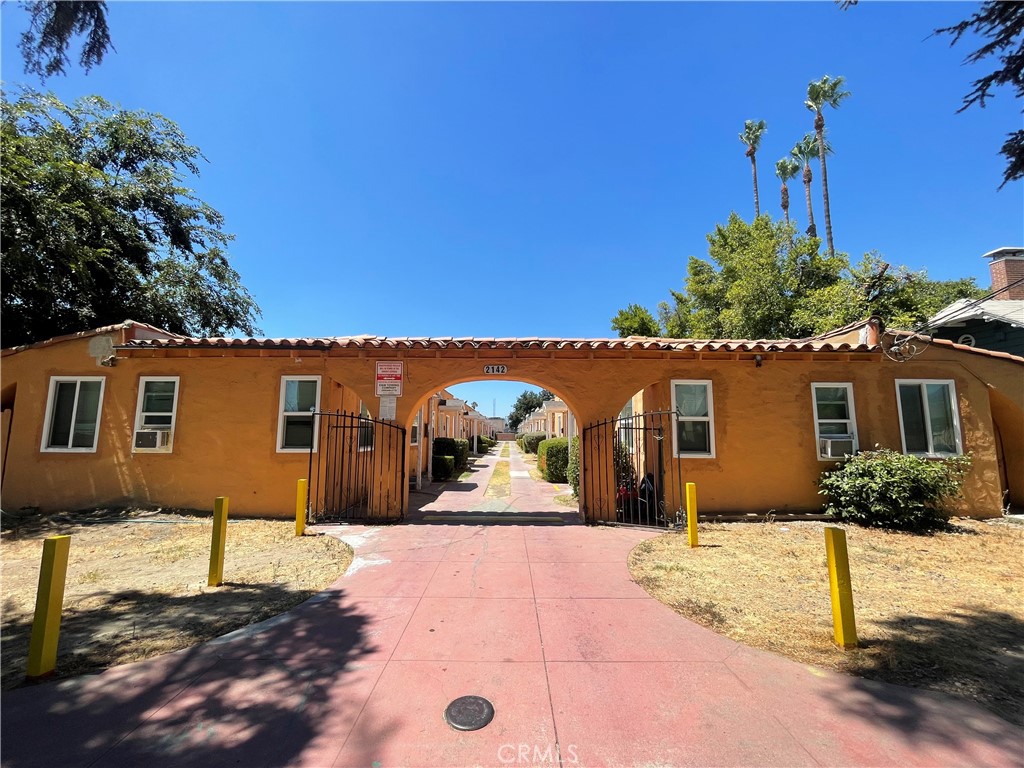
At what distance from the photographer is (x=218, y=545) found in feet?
16.9

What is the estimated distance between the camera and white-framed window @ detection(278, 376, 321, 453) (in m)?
8.83

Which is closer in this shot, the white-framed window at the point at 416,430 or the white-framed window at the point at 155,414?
the white-framed window at the point at 155,414

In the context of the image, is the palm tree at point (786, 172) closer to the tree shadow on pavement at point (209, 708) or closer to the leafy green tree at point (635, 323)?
the leafy green tree at point (635, 323)

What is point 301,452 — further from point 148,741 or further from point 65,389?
point 148,741

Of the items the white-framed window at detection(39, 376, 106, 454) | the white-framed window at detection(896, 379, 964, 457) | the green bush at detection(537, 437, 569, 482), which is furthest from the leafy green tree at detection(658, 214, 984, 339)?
the white-framed window at detection(39, 376, 106, 454)

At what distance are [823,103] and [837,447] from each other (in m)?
34.1

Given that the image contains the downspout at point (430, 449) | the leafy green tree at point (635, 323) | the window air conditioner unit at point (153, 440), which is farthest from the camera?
the leafy green tree at point (635, 323)

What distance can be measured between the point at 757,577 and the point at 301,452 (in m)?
8.02

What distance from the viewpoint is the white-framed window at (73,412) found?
8.88 m

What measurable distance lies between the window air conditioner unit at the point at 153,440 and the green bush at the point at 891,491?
13.1 meters

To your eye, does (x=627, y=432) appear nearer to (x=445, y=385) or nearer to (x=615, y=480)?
(x=615, y=480)

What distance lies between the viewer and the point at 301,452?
28.4 feet

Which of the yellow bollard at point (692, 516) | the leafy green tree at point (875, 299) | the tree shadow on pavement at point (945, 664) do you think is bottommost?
the tree shadow on pavement at point (945, 664)

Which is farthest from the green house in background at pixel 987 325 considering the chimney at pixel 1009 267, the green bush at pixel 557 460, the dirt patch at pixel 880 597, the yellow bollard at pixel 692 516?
the green bush at pixel 557 460
